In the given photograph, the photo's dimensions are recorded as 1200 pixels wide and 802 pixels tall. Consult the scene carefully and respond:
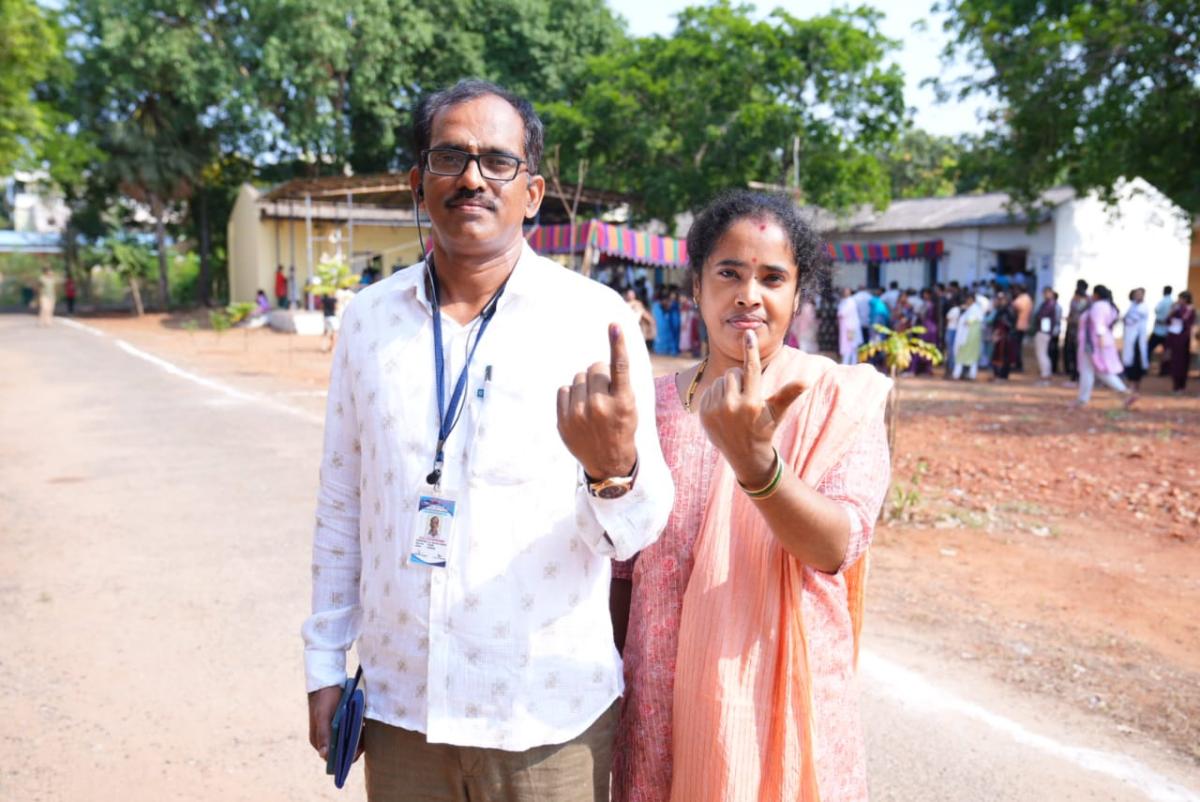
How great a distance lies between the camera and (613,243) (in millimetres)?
19969

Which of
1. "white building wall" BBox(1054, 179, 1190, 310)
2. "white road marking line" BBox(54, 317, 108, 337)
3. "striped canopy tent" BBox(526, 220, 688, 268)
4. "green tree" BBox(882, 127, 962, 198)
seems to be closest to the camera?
"striped canopy tent" BBox(526, 220, 688, 268)

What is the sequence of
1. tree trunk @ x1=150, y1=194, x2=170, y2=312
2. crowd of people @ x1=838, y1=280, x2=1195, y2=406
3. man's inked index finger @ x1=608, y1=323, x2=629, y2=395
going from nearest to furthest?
man's inked index finger @ x1=608, y1=323, x2=629, y2=395 < crowd of people @ x1=838, y1=280, x2=1195, y2=406 < tree trunk @ x1=150, y1=194, x2=170, y2=312

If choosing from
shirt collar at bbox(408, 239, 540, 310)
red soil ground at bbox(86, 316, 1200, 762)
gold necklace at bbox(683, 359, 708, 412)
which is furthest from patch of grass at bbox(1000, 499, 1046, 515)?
shirt collar at bbox(408, 239, 540, 310)

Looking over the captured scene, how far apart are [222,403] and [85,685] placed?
8.70 metres

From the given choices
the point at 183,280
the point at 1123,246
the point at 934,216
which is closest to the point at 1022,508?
the point at 1123,246

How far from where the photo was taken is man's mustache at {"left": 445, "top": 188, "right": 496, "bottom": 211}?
5.72ft

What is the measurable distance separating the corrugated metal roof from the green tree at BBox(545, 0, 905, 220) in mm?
1775

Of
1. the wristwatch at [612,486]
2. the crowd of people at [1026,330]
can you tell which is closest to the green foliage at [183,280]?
the crowd of people at [1026,330]

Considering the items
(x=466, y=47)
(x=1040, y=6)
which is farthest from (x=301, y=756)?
(x=466, y=47)

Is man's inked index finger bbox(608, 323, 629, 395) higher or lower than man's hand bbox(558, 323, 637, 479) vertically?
higher

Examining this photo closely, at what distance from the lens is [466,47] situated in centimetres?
3005

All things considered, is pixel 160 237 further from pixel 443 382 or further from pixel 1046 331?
pixel 443 382

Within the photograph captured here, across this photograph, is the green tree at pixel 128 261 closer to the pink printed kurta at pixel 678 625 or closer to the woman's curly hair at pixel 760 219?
the woman's curly hair at pixel 760 219

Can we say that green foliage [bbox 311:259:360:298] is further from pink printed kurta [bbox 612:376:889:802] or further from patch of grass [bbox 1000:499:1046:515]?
pink printed kurta [bbox 612:376:889:802]
